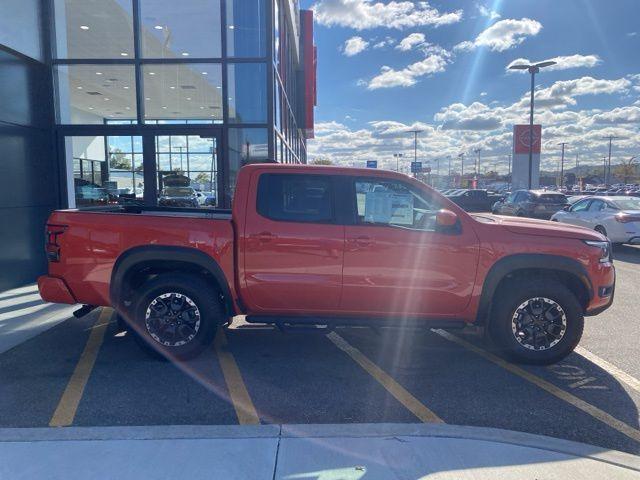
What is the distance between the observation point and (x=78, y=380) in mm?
4598

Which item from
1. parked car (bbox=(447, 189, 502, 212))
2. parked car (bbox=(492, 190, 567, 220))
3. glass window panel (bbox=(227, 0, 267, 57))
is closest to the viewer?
glass window panel (bbox=(227, 0, 267, 57))

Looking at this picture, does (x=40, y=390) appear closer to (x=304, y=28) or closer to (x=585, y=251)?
(x=585, y=251)

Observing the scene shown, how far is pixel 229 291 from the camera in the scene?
4938 millimetres

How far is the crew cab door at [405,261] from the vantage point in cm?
482

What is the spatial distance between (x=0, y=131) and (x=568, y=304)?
28.2 feet

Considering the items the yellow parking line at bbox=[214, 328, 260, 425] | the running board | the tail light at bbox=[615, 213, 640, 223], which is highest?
the tail light at bbox=[615, 213, 640, 223]

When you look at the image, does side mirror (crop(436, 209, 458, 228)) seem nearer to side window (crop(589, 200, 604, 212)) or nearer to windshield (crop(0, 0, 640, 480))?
windshield (crop(0, 0, 640, 480))

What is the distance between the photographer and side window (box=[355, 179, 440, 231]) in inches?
194

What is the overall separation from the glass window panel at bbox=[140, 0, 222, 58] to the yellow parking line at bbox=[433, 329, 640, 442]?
7.71m

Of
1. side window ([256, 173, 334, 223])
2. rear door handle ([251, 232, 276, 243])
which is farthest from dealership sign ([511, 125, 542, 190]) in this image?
rear door handle ([251, 232, 276, 243])

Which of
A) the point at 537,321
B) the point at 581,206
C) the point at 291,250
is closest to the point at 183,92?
the point at 291,250

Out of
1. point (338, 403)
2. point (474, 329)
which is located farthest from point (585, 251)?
point (338, 403)

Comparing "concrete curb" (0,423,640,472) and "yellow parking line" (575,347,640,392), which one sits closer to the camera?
"concrete curb" (0,423,640,472)

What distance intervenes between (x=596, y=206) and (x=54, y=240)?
45.7ft
